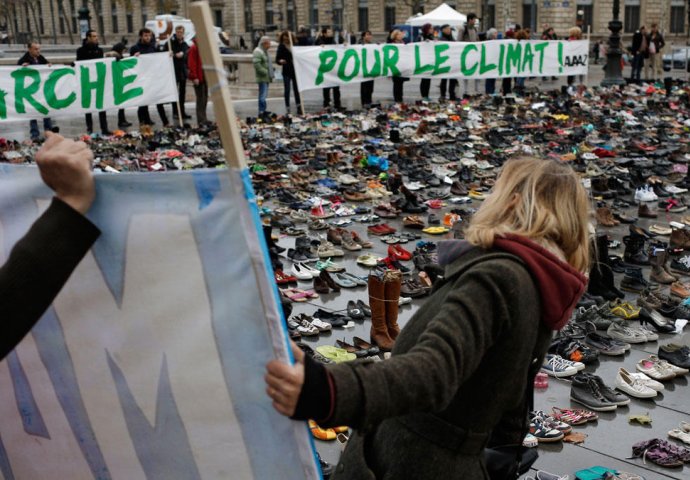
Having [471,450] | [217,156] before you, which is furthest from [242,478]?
[217,156]

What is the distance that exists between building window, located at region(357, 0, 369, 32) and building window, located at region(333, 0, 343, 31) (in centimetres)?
141

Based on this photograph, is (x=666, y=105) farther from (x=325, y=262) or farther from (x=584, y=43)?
(x=325, y=262)

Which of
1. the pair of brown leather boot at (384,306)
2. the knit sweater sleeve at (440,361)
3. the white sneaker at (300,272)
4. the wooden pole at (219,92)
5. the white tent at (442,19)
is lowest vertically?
the white sneaker at (300,272)

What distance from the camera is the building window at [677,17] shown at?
4972cm

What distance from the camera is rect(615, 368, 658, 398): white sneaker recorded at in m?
5.00

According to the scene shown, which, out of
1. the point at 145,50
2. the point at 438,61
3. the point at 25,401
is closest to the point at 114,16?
the point at 438,61

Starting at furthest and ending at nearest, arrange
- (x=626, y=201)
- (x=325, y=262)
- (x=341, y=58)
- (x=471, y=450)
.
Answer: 1. (x=341, y=58)
2. (x=626, y=201)
3. (x=325, y=262)
4. (x=471, y=450)

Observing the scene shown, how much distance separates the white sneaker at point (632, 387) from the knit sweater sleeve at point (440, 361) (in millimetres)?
3255

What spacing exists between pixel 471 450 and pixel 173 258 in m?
0.85

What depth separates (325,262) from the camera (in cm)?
780

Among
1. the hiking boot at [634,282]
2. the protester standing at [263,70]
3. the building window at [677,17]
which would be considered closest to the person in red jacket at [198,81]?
the protester standing at [263,70]

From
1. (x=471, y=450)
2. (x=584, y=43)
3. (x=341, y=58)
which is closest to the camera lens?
(x=471, y=450)

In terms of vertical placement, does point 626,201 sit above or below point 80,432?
below

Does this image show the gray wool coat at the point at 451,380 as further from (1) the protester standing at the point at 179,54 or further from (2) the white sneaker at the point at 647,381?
(1) the protester standing at the point at 179,54
